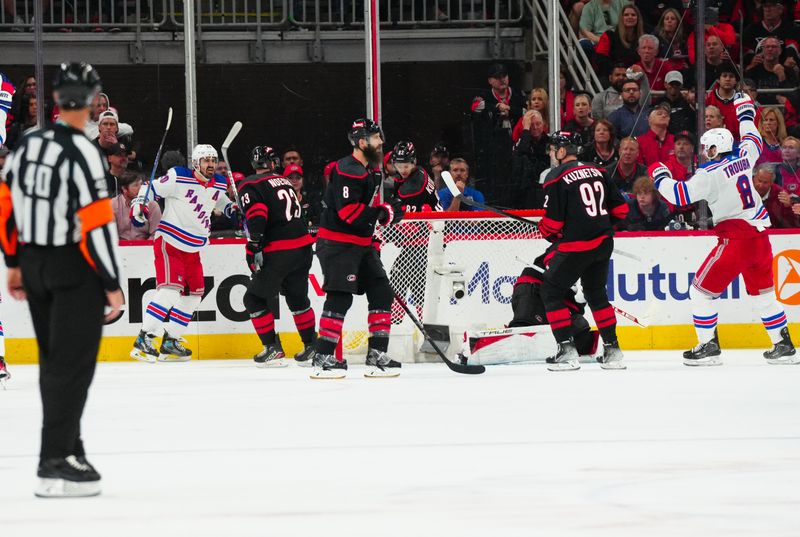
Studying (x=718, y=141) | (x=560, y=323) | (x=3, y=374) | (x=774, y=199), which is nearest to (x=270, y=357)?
(x=3, y=374)

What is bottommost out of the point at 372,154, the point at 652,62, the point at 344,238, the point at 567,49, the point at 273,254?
A: the point at 273,254

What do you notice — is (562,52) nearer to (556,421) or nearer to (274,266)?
(274,266)

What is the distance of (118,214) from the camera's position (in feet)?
28.9

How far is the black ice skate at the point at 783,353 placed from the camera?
25.5 ft

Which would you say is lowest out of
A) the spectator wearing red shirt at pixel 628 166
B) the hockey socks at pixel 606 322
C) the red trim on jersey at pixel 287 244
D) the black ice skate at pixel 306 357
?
the black ice skate at pixel 306 357

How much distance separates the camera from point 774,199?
9.14 m

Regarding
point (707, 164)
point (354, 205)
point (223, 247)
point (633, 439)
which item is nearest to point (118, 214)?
point (223, 247)

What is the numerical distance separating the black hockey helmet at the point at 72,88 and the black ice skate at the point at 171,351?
475 centimetres

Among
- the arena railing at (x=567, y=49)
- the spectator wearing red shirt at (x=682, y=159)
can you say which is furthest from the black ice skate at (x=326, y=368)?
the arena railing at (x=567, y=49)

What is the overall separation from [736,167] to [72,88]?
4681mm

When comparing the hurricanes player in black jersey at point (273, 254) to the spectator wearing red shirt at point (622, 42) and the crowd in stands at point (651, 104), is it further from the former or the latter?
the spectator wearing red shirt at point (622, 42)

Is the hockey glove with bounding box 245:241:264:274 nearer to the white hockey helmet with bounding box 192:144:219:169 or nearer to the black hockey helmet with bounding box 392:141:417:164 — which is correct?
the white hockey helmet with bounding box 192:144:219:169

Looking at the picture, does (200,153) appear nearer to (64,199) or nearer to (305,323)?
(305,323)

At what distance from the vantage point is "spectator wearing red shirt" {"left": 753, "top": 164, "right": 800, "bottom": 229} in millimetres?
A: 9086
